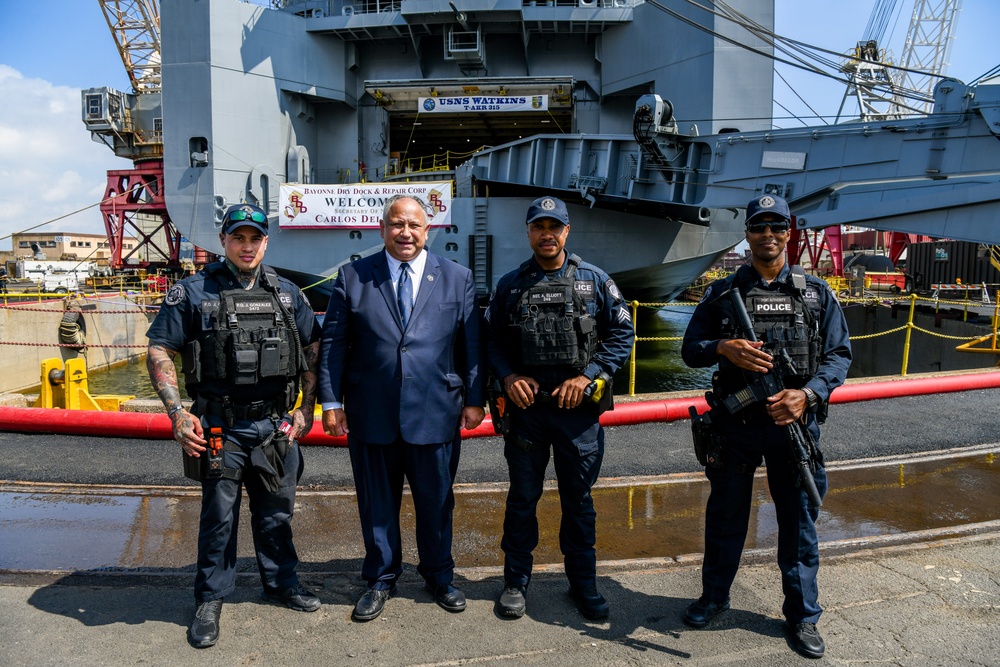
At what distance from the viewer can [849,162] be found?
429 inches

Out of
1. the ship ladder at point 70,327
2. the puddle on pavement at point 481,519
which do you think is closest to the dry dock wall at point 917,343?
the puddle on pavement at point 481,519

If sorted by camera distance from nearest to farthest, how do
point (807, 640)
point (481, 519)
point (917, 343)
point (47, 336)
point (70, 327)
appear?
point (807, 640), point (481, 519), point (70, 327), point (917, 343), point (47, 336)

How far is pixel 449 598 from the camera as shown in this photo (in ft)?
10.1

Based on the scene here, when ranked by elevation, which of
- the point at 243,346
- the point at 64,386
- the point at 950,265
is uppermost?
the point at 950,265

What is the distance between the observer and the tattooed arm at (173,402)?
2.84 metres

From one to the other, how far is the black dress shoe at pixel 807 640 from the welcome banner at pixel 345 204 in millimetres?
14832

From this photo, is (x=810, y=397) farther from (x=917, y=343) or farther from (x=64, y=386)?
(x=917, y=343)

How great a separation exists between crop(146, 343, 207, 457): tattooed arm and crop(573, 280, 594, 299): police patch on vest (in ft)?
5.98

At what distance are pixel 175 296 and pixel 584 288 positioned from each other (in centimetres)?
187

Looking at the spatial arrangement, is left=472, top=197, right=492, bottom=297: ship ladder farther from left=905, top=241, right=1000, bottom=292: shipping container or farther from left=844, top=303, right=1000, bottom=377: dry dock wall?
left=905, top=241, right=1000, bottom=292: shipping container

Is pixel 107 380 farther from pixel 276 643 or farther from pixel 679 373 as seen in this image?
pixel 276 643

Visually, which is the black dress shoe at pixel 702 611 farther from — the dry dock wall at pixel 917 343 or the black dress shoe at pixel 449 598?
the dry dock wall at pixel 917 343

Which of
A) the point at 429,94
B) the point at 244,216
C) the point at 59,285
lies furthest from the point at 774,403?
the point at 59,285

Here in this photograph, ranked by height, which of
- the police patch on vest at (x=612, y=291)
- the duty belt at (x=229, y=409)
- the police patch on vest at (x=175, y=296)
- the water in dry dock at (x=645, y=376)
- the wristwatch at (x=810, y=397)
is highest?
the police patch on vest at (x=612, y=291)
